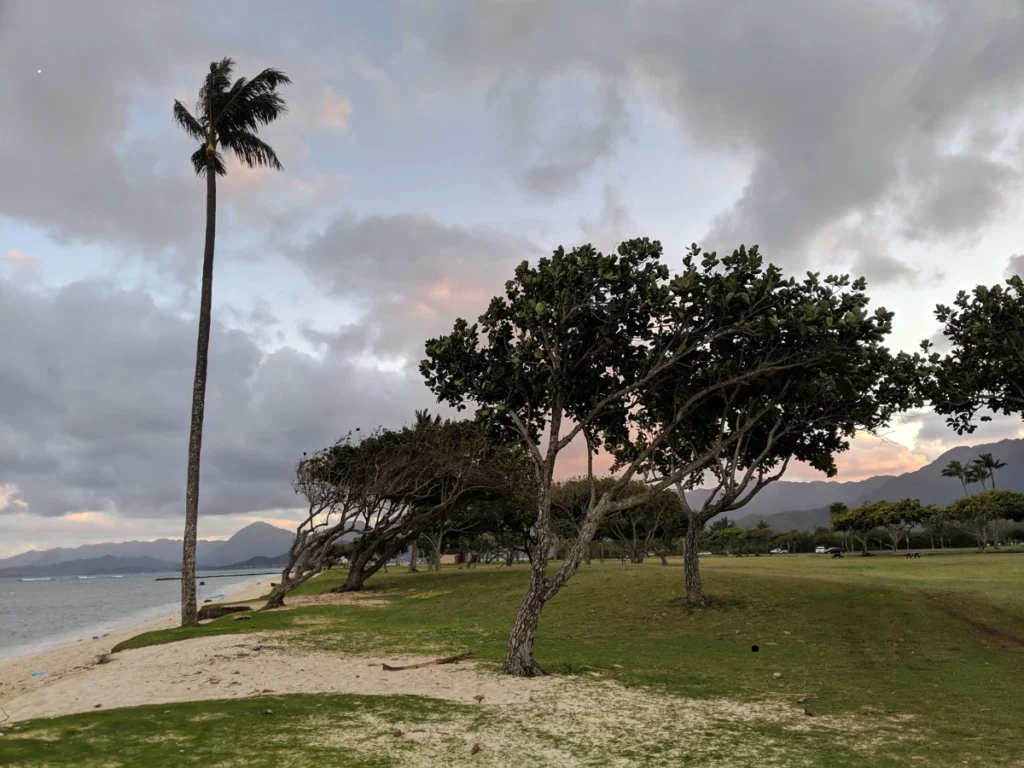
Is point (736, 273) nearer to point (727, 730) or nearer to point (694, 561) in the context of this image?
point (727, 730)

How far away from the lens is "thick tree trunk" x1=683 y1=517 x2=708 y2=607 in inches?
1077

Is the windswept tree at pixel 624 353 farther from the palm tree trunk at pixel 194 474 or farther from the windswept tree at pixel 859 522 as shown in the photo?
the windswept tree at pixel 859 522

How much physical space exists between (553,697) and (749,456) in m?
19.0

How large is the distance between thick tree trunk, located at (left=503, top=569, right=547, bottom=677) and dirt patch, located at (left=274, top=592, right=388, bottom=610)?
80.4 feet

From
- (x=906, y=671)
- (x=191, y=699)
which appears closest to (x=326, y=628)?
(x=191, y=699)

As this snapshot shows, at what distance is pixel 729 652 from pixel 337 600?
29.4 metres

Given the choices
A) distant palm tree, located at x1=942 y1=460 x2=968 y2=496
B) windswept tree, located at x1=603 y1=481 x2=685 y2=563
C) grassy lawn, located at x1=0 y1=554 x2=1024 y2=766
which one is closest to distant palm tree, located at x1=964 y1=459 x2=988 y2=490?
distant palm tree, located at x1=942 y1=460 x2=968 y2=496

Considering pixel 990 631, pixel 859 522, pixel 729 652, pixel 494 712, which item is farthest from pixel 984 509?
pixel 494 712

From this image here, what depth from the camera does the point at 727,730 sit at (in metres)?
11.0

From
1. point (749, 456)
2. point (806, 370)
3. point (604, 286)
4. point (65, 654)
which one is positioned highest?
point (604, 286)

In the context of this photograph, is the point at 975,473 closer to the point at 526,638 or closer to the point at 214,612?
the point at 214,612

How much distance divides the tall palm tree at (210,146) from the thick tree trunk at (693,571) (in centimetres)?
2095

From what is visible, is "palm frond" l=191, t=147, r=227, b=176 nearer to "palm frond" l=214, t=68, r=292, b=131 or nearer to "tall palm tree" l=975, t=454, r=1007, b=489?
"palm frond" l=214, t=68, r=292, b=131

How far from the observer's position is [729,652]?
19.8 metres
